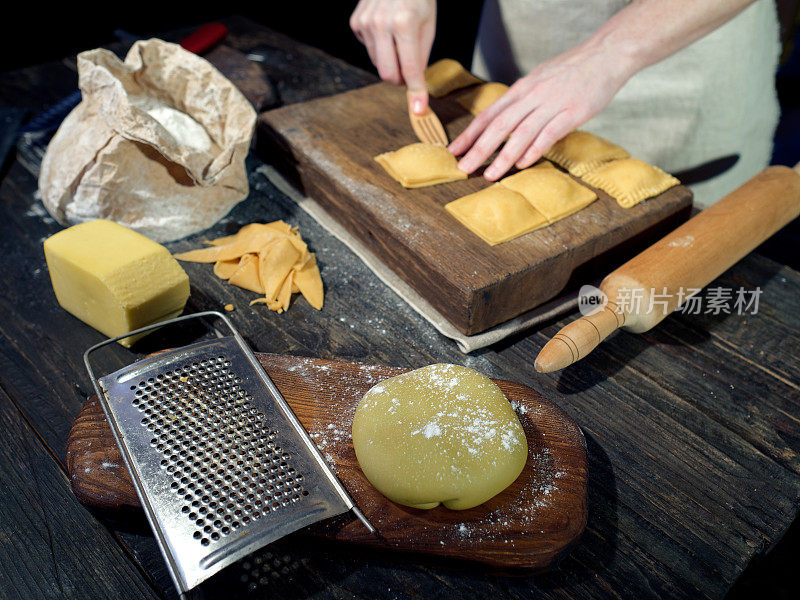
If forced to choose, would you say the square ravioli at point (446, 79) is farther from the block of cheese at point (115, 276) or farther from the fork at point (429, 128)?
the block of cheese at point (115, 276)

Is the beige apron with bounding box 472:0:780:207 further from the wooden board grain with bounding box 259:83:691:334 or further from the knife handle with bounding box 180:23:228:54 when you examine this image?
the knife handle with bounding box 180:23:228:54

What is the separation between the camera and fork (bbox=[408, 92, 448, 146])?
1.83 m

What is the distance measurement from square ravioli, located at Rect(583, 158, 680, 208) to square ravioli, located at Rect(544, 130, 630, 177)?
0.04m

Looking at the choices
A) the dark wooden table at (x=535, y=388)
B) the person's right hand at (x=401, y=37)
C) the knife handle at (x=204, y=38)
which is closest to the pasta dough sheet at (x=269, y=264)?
the dark wooden table at (x=535, y=388)

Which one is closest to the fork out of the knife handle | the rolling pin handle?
the rolling pin handle

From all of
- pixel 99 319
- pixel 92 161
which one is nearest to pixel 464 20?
pixel 92 161

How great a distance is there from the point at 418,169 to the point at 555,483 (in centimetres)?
94

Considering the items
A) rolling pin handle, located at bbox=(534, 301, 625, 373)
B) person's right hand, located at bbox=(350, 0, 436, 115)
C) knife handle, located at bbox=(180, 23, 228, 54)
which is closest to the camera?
rolling pin handle, located at bbox=(534, 301, 625, 373)

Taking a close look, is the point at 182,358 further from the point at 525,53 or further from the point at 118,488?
the point at 525,53

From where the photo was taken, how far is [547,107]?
5.43 ft

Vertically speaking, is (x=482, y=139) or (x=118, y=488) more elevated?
(x=482, y=139)

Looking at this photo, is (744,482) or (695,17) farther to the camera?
(695,17)

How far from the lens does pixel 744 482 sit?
117 centimetres

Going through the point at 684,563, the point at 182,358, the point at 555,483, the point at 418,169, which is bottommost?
the point at 684,563
